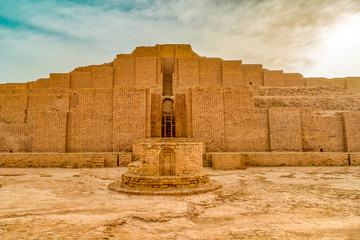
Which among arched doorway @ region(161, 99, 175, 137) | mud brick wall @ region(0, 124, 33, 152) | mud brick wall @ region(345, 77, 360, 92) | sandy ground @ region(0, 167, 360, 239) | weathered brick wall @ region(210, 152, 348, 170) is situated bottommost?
sandy ground @ region(0, 167, 360, 239)

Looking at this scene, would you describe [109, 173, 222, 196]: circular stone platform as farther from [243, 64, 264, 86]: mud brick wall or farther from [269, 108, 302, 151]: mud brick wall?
[243, 64, 264, 86]: mud brick wall

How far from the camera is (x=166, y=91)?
1772 cm

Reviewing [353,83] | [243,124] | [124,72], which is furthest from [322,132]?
[124,72]

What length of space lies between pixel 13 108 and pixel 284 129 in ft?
47.7

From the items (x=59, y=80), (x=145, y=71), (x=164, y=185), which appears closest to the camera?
(x=164, y=185)

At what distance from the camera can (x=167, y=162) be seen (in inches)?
210

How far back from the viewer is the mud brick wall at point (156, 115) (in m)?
11.1

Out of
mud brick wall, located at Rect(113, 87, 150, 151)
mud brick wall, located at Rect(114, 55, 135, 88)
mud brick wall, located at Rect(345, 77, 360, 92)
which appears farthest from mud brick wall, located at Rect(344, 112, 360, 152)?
mud brick wall, located at Rect(114, 55, 135, 88)

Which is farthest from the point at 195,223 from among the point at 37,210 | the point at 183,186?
the point at 37,210

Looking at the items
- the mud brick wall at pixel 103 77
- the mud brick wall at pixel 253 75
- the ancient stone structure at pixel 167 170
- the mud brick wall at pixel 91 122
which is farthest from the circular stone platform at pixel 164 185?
the mud brick wall at pixel 253 75

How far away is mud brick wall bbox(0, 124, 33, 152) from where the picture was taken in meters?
10.8

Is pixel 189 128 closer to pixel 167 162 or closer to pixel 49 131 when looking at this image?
pixel 167 162

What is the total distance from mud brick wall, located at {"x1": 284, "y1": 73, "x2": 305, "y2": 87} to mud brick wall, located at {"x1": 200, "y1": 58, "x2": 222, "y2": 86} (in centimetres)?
599

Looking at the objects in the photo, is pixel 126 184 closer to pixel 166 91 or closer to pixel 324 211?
pixel 324 211
